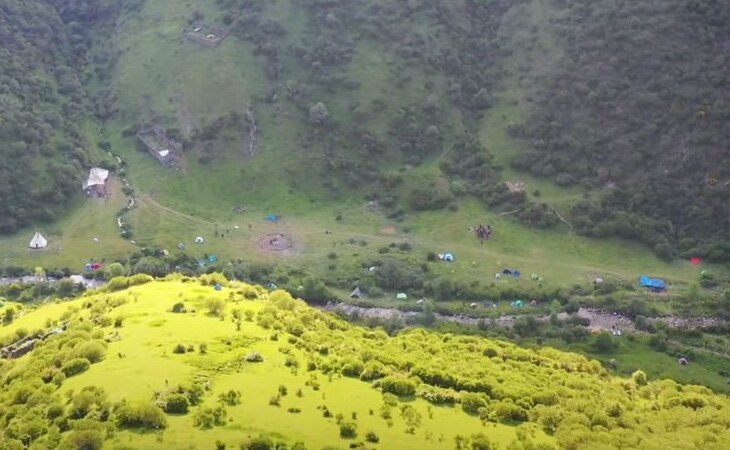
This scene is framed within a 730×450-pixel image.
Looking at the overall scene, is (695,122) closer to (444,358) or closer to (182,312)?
(444,358)

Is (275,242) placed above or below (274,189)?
below

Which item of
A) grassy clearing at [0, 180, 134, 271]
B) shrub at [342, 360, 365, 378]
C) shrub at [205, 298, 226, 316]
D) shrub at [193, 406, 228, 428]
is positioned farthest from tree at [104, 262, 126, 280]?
shrub at [193, 406, 228, 428]

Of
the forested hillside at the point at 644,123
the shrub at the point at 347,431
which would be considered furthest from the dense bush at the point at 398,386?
the forested hillside at the point at 644,123

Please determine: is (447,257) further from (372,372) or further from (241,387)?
(241,387)

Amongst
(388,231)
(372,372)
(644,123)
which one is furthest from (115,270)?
(644,123)

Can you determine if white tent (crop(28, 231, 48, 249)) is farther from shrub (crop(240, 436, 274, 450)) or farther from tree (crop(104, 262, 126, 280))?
shrub (crop(240, 436, 274, 450))
